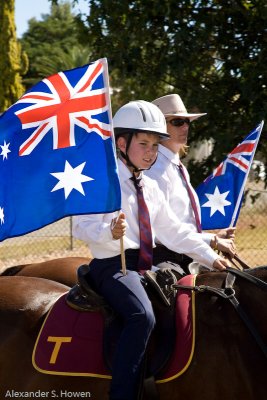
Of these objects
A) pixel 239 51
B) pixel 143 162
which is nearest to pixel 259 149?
pixel 239 51

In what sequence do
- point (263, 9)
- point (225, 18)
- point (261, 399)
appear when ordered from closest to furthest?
point (261, 399) → point (263, 9) → point (225, 18)

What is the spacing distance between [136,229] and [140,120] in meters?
0.68

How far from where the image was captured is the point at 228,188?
23.3ft

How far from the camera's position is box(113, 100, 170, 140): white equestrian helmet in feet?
15.7

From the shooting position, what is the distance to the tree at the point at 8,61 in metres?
32.8

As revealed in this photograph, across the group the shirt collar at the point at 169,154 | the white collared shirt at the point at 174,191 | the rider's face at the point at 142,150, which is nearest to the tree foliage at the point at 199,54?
the shirt collar at the point at 169,154

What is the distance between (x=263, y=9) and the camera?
31.1ft

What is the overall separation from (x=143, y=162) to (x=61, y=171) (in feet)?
1.70

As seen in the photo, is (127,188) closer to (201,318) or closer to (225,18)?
(201,318)

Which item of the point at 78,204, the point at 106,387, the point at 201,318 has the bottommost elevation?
the point at 106,387

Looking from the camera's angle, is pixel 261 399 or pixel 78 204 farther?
pixel 78 204

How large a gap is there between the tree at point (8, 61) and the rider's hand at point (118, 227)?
95.4 ft

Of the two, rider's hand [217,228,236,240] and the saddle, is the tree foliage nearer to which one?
rider's hand [217,228,236,240]

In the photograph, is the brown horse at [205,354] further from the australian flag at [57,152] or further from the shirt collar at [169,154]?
the shirt collar at [169,154]
